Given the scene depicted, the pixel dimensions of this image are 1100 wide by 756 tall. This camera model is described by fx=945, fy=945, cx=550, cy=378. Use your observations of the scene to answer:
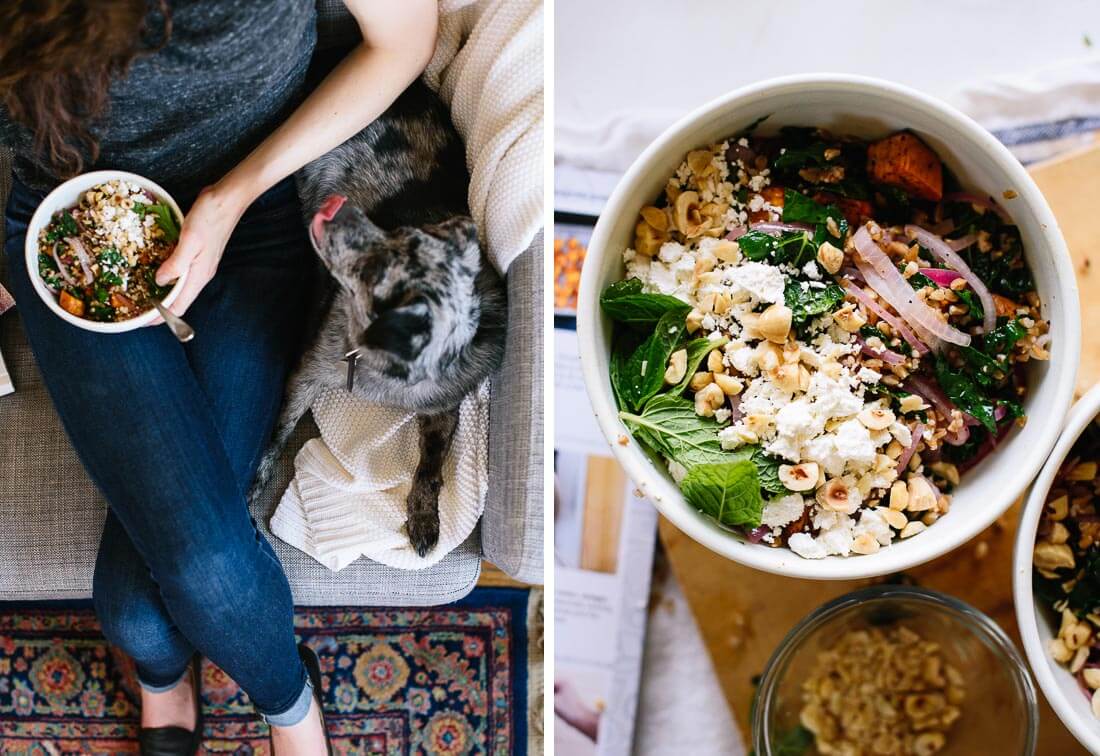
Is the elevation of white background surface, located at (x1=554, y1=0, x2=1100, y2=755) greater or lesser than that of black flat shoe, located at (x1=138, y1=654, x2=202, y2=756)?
greater

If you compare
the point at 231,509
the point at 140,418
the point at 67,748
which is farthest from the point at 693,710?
the point at 67,748

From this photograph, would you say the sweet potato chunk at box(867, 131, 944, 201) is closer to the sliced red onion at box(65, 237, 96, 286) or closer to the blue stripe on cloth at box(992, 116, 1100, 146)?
the blue stripe on cloth at box(992, 116, 1100, 146)

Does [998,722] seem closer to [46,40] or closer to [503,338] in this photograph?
[503,338]

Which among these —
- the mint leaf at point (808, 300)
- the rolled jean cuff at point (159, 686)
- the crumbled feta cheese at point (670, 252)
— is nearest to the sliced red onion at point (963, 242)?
the mint leaf at point (808, 300)

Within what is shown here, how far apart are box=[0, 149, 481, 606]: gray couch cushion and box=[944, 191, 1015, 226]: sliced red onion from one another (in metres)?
0.51

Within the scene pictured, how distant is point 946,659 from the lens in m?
0.88

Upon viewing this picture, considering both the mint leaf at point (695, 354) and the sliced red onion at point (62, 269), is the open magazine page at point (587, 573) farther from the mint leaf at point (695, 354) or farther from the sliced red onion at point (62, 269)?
the sliced red onion at point (62, 269)

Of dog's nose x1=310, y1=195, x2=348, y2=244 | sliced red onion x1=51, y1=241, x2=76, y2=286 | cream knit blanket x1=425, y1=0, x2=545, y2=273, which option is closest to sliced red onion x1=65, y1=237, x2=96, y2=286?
sliced red onion x1=51, y1=241, x2=76, y2=286

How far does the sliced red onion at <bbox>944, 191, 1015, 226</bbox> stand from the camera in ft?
2.32

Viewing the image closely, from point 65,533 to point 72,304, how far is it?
287mm

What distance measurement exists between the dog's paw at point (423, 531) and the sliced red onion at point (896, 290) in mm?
441

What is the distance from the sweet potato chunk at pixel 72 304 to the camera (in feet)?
2.38

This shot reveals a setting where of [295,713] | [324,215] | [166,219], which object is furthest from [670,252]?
[295,713]

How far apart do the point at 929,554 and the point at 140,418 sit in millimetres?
630
